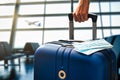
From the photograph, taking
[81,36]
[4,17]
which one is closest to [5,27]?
[4,17]

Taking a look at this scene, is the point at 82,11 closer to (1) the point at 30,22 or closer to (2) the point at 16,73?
(2) the point at 16,73

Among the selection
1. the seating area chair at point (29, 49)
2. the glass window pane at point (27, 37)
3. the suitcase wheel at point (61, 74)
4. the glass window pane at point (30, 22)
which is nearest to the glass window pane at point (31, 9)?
the glass window pane at point (30, 22)

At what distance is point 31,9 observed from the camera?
8.63 meters

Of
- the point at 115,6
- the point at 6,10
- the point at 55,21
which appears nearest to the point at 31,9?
the point at 6,10

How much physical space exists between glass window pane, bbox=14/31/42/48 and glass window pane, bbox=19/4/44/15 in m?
0.82

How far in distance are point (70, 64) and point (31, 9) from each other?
308 inches

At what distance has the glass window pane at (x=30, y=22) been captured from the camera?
8328 millimetres

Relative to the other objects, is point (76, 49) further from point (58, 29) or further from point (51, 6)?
point (51, 6)

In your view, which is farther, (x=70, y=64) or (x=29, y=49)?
(x=29, y=49)

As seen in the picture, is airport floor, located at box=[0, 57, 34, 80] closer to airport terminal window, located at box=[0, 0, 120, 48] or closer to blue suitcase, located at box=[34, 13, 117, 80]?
airport terminal window, located at box=[0, 0, 120, 48]

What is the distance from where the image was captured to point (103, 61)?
3.26ft

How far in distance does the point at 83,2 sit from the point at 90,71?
1.22 feet

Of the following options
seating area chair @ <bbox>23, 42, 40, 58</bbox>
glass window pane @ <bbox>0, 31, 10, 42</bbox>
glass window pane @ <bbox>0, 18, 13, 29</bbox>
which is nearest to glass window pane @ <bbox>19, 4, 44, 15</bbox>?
glass window pane @ <bbox>0, 18, 13, 29</bbox>

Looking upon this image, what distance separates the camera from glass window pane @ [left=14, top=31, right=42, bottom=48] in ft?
26.6
